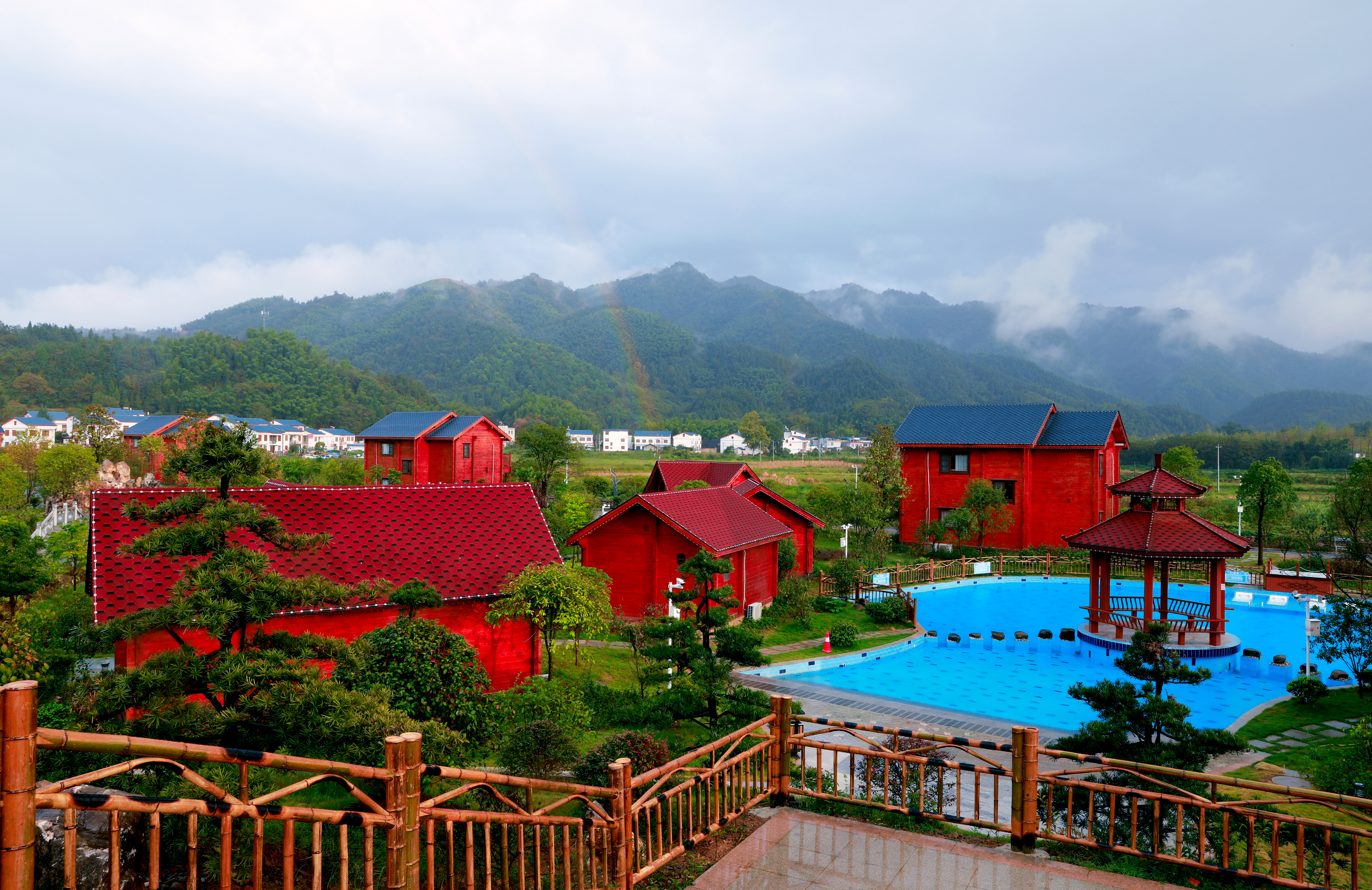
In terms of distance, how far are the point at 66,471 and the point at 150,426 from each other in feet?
103

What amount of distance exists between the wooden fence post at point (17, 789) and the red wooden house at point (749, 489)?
72.2ft

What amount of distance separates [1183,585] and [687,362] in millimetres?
168477

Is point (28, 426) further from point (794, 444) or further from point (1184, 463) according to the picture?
point (794, 444)

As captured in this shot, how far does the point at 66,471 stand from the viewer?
35.8 m

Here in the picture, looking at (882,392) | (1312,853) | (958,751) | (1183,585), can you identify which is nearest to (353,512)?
(958,751)

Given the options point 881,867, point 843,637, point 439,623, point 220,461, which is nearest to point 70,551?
point 439,623

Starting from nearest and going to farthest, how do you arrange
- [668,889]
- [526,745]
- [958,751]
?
[668,889], [526,745], [958,751]

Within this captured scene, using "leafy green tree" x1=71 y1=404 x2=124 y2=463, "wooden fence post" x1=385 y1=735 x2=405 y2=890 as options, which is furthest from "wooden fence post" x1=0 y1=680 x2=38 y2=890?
"leafy green tree" x1=71 y1=404 x2=124 y2=463

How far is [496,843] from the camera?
7.16m

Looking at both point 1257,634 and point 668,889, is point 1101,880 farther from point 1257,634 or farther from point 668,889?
point 1257,634

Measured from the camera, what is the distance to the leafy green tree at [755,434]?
122562mm

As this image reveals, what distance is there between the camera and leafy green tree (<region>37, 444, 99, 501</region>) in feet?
117

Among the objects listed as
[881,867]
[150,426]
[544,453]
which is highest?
[150,426]

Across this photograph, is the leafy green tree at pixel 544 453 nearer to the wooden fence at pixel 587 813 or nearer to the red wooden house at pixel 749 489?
the red wooden house at pixel 749 489
